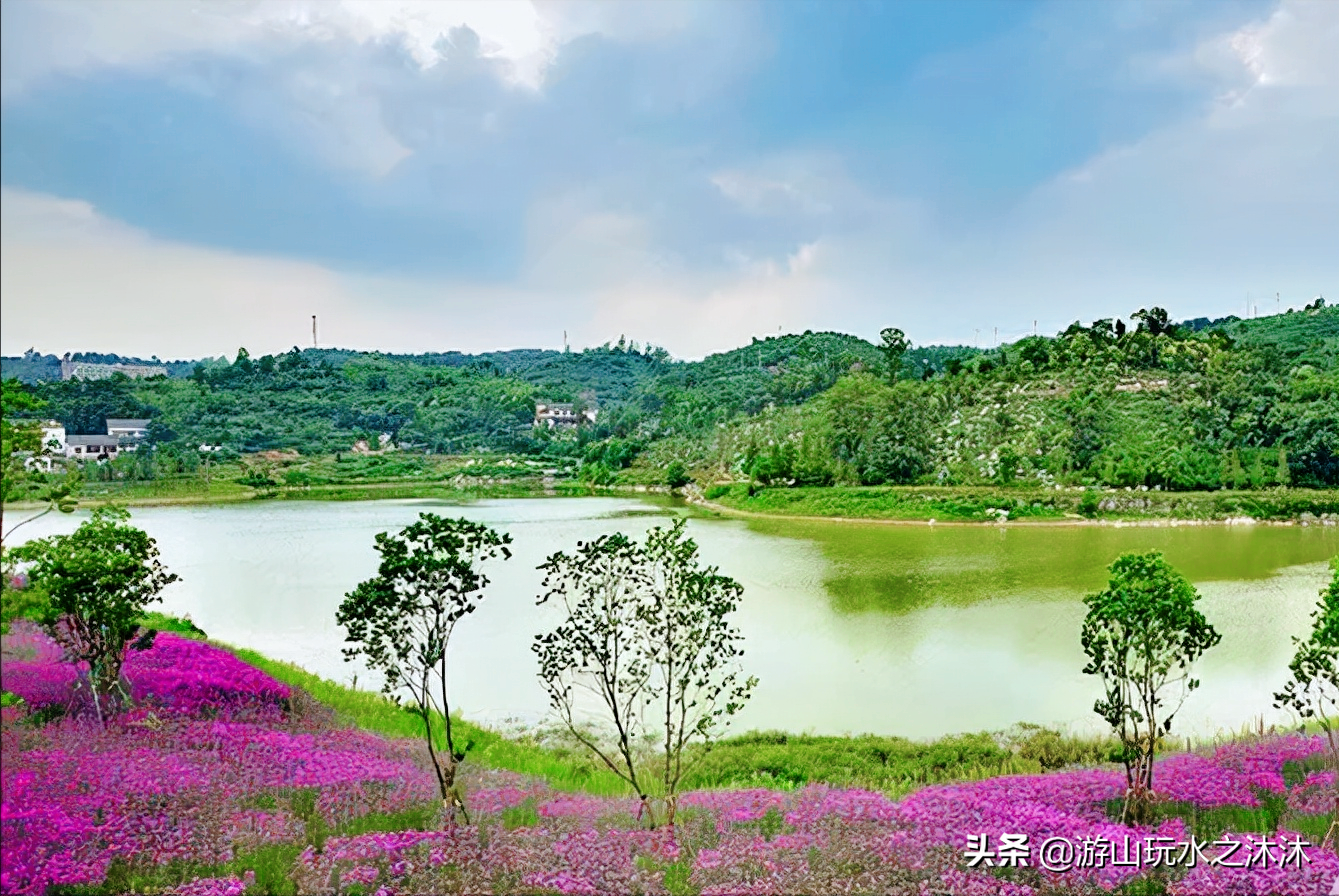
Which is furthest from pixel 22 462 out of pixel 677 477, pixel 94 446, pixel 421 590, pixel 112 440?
pixel 112 440

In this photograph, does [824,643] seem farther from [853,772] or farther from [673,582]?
[673,582]

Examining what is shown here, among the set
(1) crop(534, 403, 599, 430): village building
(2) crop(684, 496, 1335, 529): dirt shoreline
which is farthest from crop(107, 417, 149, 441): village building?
(2) crop(684, 496, 1335, 529): dirt shoreline

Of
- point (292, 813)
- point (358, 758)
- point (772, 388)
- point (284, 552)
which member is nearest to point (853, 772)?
point (358, 758)

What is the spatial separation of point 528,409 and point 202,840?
87.5 m

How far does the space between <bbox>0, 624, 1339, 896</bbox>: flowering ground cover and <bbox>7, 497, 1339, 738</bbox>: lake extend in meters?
3.53

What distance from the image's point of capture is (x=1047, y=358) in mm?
54906

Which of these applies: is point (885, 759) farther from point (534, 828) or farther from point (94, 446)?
point (94, 446)

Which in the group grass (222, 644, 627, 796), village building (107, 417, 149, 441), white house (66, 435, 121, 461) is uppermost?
village building (107, 417, 149, 441)

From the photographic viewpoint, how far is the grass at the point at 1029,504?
→ 35531 millimetres

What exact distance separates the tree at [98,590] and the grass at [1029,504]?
115ft

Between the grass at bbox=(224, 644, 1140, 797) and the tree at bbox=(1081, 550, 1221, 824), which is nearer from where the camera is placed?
the tree at bbox=(1081, 550, 1221, 824)

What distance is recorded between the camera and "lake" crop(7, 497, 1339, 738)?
12258 millimetres

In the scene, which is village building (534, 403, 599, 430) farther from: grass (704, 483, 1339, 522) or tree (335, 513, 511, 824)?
tree (335, 513, 511, 824)

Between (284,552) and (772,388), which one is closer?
(284,552)
